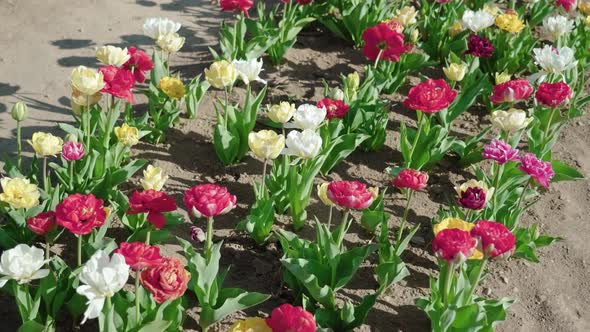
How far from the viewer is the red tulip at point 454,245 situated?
8.58 ft

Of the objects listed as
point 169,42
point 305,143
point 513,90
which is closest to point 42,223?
point 305,143

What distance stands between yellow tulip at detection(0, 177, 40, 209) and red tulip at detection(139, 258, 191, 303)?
0.67m

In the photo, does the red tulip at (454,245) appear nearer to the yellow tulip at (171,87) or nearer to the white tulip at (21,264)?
the white tulip at (21,264)

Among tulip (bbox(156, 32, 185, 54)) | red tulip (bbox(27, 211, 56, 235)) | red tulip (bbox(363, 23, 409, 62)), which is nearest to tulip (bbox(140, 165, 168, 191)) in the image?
red tulip (bbox(27, 211, 56, 235))

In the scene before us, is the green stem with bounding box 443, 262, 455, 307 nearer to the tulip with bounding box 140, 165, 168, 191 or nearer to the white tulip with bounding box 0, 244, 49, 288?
the tulip with bounding box 140, 165, 168, 191

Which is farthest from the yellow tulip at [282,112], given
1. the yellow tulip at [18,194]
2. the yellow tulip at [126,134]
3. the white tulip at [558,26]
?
the white tulip at [558,26]

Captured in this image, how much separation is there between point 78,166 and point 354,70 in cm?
214

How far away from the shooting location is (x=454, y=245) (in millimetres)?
2615

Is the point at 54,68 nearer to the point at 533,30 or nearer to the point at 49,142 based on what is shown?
the point at 49,142

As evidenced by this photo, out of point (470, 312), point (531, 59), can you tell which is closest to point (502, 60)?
point (531, 59)

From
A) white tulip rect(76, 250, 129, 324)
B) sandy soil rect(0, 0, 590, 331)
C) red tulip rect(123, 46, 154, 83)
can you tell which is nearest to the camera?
white tulip rect(76, 250, 129, 324)

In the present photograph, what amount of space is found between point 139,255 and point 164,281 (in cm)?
11

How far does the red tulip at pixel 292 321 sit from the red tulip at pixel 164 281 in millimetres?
321

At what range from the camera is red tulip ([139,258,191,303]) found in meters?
2.50
